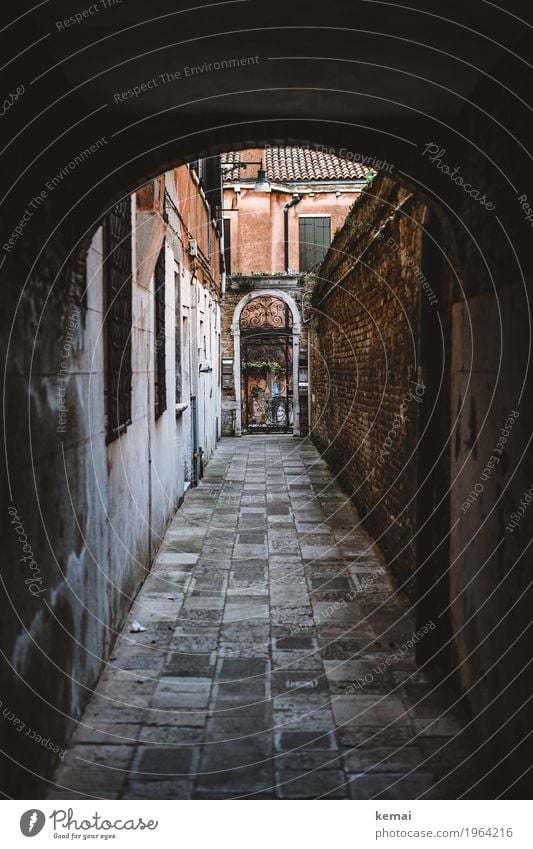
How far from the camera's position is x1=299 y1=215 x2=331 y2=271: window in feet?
79.2

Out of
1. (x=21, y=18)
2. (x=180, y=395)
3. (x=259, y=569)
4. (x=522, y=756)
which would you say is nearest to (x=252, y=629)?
(x=259, y=569)

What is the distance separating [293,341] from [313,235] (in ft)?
18.5

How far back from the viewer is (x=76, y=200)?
3.79 metres

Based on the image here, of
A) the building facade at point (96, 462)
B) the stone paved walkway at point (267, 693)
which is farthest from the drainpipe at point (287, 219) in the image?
the stone paved walkway at point (267, 693)

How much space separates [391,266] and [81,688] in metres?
4.77

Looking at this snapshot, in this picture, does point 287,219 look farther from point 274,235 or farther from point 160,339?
point 160,339

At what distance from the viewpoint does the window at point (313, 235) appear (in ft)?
79.2

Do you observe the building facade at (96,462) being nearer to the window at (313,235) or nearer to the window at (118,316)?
the window at (118,316)

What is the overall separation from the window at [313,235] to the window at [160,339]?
16.5m

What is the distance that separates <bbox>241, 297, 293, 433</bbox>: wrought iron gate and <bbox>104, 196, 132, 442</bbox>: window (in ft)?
46.8

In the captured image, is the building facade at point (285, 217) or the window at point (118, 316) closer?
the window at point (118, 316)

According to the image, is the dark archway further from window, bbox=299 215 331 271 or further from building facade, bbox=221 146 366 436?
window, bbox=299 215 331 271

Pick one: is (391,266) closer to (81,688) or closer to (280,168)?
(81,688)

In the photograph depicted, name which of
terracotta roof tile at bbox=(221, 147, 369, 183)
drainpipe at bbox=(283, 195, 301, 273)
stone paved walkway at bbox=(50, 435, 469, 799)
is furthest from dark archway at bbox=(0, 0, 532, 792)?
terracotta roof tile at bbox=(221, 147, 369, 183)
